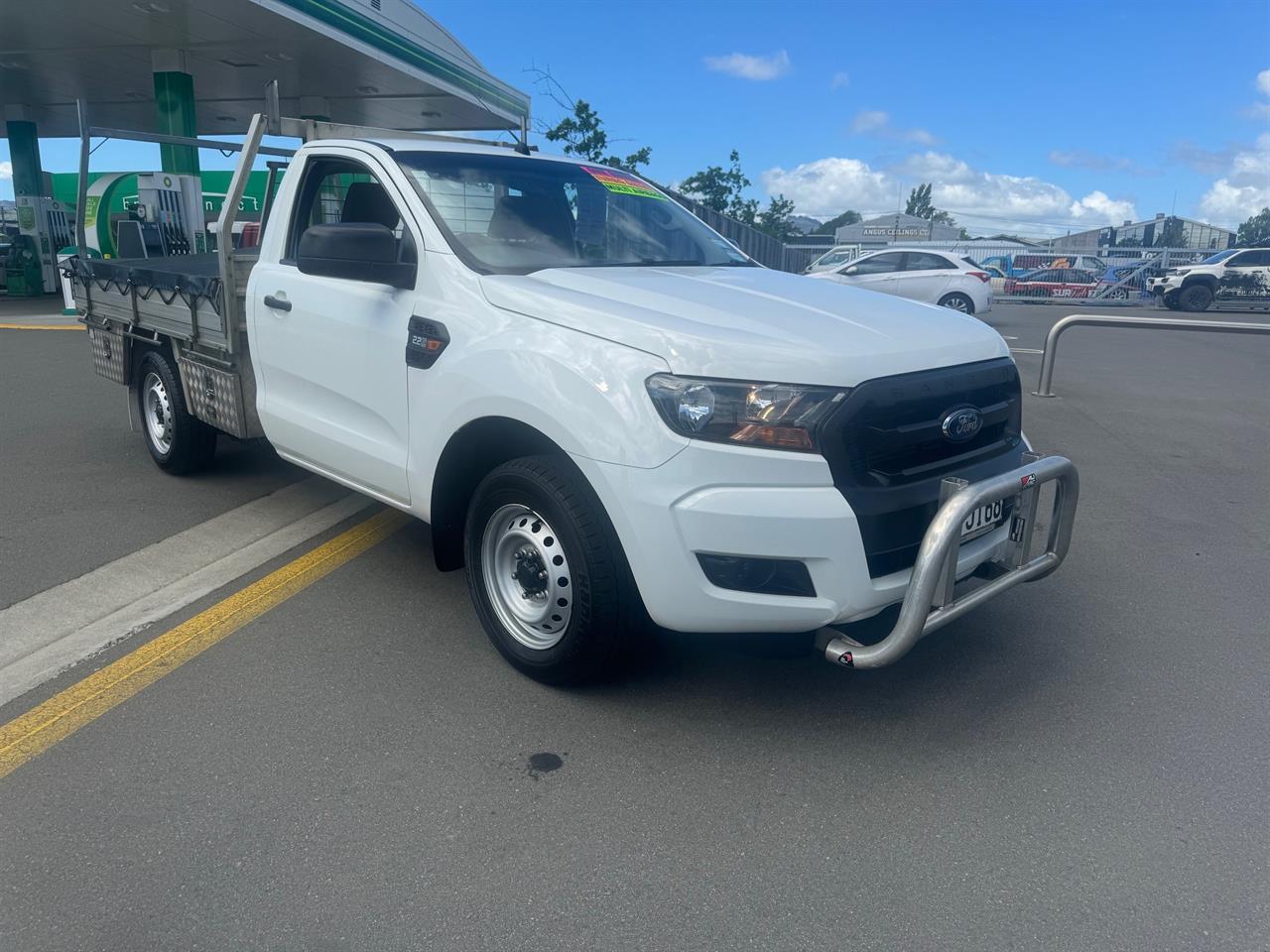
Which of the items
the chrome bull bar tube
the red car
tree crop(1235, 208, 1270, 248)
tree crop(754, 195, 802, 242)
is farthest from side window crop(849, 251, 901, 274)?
tree crop(1235, 208, 1270, 248)

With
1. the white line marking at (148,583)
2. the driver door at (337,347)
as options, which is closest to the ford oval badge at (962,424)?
the driver door at (337,347)

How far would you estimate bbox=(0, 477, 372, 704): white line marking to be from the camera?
12.4 ft

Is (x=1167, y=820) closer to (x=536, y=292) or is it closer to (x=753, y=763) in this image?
(x=753, y=763)

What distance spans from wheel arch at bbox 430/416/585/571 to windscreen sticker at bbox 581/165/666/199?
5.38ft

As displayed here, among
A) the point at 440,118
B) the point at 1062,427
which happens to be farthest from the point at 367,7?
the point at 1062,427

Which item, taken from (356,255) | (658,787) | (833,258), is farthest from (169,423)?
(833,258)

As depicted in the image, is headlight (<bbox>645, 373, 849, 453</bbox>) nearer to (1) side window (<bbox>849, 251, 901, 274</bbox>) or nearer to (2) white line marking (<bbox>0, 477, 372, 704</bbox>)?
(2) white line marking (<bbox>0, 477, 372, 704</bbox>)

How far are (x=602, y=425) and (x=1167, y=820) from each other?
2.04m

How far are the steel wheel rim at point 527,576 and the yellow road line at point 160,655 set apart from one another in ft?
3.96

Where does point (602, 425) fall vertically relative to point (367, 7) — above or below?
below

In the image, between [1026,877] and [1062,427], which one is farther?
[1062,427]

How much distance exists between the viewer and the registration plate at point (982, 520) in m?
3.26

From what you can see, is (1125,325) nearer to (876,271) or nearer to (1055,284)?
(876,271)

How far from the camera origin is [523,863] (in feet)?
8.61
